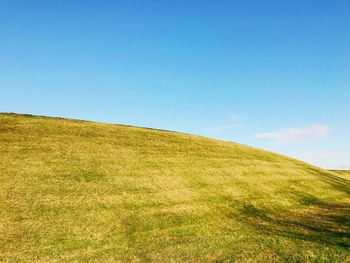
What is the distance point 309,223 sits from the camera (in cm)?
2973

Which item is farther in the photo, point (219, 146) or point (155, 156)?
point (219, 146)

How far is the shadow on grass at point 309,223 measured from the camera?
81.4ft

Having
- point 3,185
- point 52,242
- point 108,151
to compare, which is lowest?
point 52,242

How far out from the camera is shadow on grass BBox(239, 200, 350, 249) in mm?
24797

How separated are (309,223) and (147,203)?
13172 mm

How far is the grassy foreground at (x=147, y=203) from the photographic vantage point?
830 inches

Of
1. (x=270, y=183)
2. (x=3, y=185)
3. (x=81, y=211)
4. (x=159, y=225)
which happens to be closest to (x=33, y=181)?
(x=3, y=185)

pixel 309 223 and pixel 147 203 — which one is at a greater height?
pixel 309 223

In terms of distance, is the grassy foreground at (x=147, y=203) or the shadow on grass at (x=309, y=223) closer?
the grassy foreground at (x=147, y=203)

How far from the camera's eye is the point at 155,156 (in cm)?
4325

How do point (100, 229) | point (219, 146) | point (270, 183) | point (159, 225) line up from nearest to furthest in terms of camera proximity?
point (100, 229)
point (159, 225)
point (270, 183)
point (219, 146)

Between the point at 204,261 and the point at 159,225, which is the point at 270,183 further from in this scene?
the point at 204,261

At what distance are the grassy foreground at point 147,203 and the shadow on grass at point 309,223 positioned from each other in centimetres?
9

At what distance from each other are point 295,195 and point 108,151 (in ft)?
69.7
